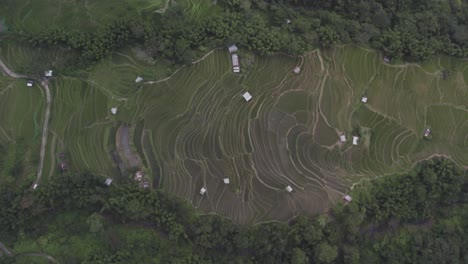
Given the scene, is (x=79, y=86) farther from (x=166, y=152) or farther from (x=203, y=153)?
(x=203, y=153)

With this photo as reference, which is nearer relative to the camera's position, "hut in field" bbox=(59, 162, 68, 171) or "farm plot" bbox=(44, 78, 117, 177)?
"hut in field" bbox=(59, 162, 68, 171)

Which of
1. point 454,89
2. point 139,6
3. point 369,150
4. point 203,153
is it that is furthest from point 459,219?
point 139,6

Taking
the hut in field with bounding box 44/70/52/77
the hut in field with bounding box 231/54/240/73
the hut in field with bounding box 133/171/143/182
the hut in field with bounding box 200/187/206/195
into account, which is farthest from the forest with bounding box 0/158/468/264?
the hut in field with bounding box 231/54/240/73

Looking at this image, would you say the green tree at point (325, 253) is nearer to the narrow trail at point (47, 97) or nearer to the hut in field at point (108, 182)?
the hut in field at point (108, 182)

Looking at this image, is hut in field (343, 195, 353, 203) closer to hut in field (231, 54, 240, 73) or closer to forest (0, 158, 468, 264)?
forest (0, 158, 468, 264)

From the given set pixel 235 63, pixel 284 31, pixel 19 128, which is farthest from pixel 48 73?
pixel 284 31

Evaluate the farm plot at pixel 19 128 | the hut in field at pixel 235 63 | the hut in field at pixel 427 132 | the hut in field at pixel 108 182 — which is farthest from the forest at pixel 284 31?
the hut in field at pixel 108 182
